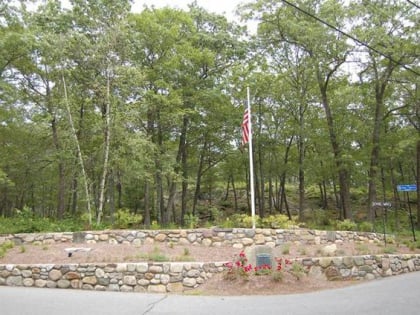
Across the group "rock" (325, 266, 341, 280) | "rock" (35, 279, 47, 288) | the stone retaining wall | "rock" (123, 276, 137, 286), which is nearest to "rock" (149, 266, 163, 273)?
the stone retaining wall

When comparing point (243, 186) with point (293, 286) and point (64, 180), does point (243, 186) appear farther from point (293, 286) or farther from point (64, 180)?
point (293, 286)

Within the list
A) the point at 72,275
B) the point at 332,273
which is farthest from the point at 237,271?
the point at 72,275

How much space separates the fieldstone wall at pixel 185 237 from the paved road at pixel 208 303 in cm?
328

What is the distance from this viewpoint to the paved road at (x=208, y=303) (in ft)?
19.5

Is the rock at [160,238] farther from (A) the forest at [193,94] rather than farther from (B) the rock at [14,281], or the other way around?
(B) the rock at [14,281]

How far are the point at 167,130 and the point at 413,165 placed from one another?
1777 cm

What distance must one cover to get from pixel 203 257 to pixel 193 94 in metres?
10.3

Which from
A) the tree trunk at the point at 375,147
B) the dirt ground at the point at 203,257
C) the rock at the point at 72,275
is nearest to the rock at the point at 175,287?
the dirt ground at the point at 203,257

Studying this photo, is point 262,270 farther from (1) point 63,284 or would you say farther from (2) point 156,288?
(1) point 63,284

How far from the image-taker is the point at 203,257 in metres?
9.72

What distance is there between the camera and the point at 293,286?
7.96 m

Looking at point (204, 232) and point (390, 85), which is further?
point (390, 85)

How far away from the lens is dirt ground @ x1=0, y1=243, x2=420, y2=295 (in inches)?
309

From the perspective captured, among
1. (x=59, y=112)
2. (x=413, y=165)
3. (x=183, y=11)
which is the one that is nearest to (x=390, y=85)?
(x=413, y=165)
